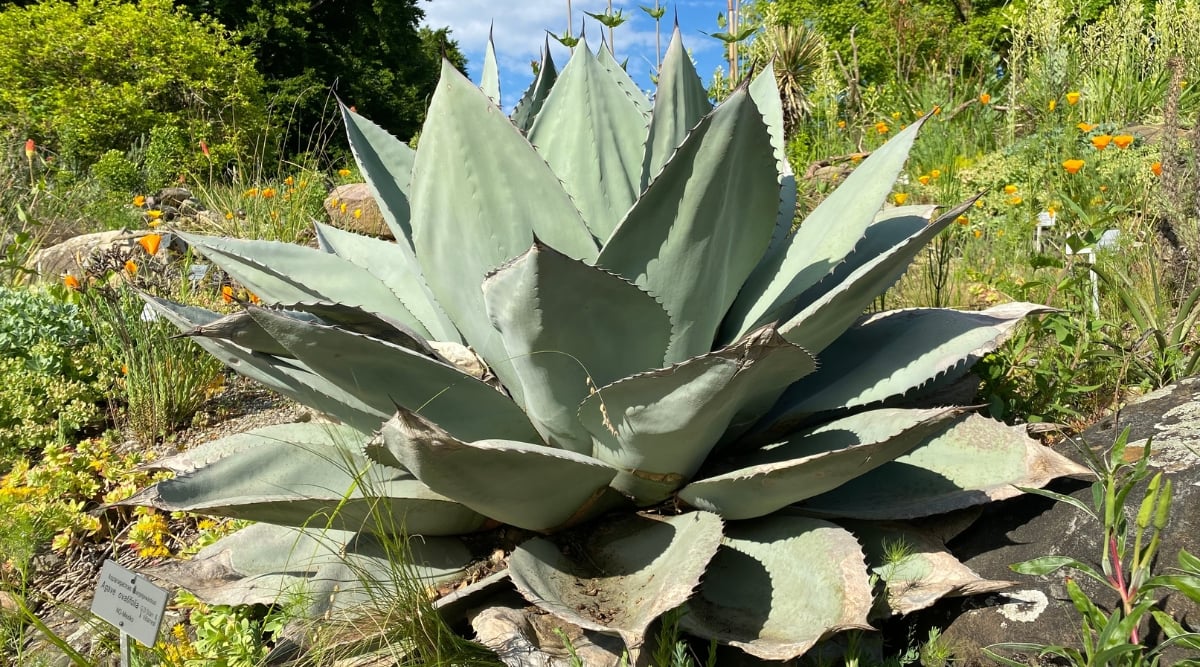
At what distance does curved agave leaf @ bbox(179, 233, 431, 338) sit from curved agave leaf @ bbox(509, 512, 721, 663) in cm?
68

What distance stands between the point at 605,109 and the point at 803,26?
12828 millimetres

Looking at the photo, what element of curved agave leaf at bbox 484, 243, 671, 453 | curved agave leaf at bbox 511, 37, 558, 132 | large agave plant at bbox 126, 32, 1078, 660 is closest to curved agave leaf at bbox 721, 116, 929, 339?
large agave plant at bbox 126, 32, 1078, 660

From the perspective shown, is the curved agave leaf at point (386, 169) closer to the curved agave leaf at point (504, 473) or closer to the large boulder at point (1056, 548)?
the curved agave leaf at point (504, 473)

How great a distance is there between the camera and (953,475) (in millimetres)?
1607

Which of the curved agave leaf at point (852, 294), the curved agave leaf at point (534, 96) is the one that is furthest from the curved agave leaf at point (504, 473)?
the curved agave leaf at point (534, 96)

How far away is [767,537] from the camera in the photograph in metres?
1.50

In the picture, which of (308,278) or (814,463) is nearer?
(814,463)

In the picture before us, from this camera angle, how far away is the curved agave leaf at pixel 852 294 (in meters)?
1.42

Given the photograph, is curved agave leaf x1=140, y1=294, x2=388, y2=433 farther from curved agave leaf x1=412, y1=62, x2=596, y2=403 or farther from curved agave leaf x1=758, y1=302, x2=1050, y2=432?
curved agave leaf x1=758, y1=302, x2=1050, y2=432

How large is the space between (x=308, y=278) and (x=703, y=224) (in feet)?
3.09

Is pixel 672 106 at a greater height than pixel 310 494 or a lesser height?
greater

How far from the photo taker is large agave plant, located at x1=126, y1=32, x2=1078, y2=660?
51.4 inches

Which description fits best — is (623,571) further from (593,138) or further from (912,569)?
(593,138)

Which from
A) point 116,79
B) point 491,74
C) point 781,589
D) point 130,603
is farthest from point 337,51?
point 781,589
